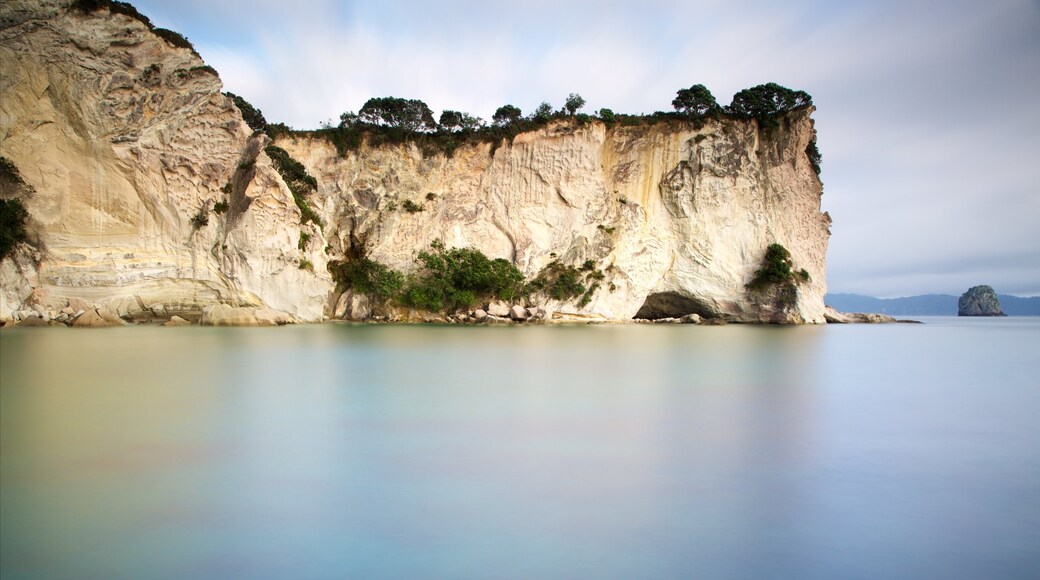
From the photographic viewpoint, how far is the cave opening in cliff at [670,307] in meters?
30.8

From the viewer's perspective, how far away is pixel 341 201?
96.4 ft

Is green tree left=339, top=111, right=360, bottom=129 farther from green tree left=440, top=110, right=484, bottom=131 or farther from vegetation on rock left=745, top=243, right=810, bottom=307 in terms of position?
vegetation on rock left=745, top=243, right=810, bottom=307

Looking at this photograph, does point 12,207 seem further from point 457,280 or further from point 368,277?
point 457,280

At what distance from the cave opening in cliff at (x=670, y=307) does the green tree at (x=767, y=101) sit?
35.8 ft

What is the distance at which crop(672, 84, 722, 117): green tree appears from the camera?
99.5 ft

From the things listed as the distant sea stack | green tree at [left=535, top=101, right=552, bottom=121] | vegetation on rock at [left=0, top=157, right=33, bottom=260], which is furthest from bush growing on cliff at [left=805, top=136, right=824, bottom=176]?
the distant sea stack

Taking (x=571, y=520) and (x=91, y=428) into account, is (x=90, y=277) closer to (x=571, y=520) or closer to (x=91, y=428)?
(x=91, y=428)

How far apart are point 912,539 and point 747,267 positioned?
1158 inches

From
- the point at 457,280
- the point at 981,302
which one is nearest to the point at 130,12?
the point at 457,280

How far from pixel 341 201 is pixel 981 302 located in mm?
78562

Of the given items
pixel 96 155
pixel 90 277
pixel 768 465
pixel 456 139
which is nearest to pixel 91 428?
pixel 768 465

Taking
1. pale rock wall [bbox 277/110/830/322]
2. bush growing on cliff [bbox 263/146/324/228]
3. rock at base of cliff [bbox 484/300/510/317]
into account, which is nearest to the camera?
bush growing on cliff [bbox 263/146/324/228]

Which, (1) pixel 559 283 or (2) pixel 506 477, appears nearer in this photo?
(2) pixel 506 477

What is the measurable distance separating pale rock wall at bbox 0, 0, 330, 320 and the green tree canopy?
8.74m
